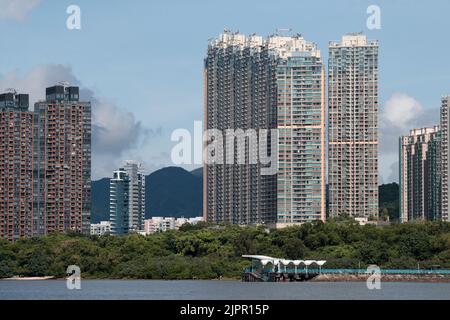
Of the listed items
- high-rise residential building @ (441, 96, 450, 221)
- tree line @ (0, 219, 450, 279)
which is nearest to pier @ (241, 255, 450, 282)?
tree line @ (0, 219, 450, 279)

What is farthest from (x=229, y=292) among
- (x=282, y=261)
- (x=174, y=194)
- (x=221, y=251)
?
(x=174, y=194)

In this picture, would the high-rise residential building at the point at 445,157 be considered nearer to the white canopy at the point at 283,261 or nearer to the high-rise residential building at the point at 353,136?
the high-rise residential building at the point at 353,136

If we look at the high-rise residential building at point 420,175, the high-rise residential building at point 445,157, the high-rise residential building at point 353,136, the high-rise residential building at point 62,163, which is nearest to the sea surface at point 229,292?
the high-rise residential building at point 62,163

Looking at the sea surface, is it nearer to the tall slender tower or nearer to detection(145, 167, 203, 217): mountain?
the tall slender tower

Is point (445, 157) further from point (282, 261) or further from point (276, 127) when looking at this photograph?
point (282, 261)
